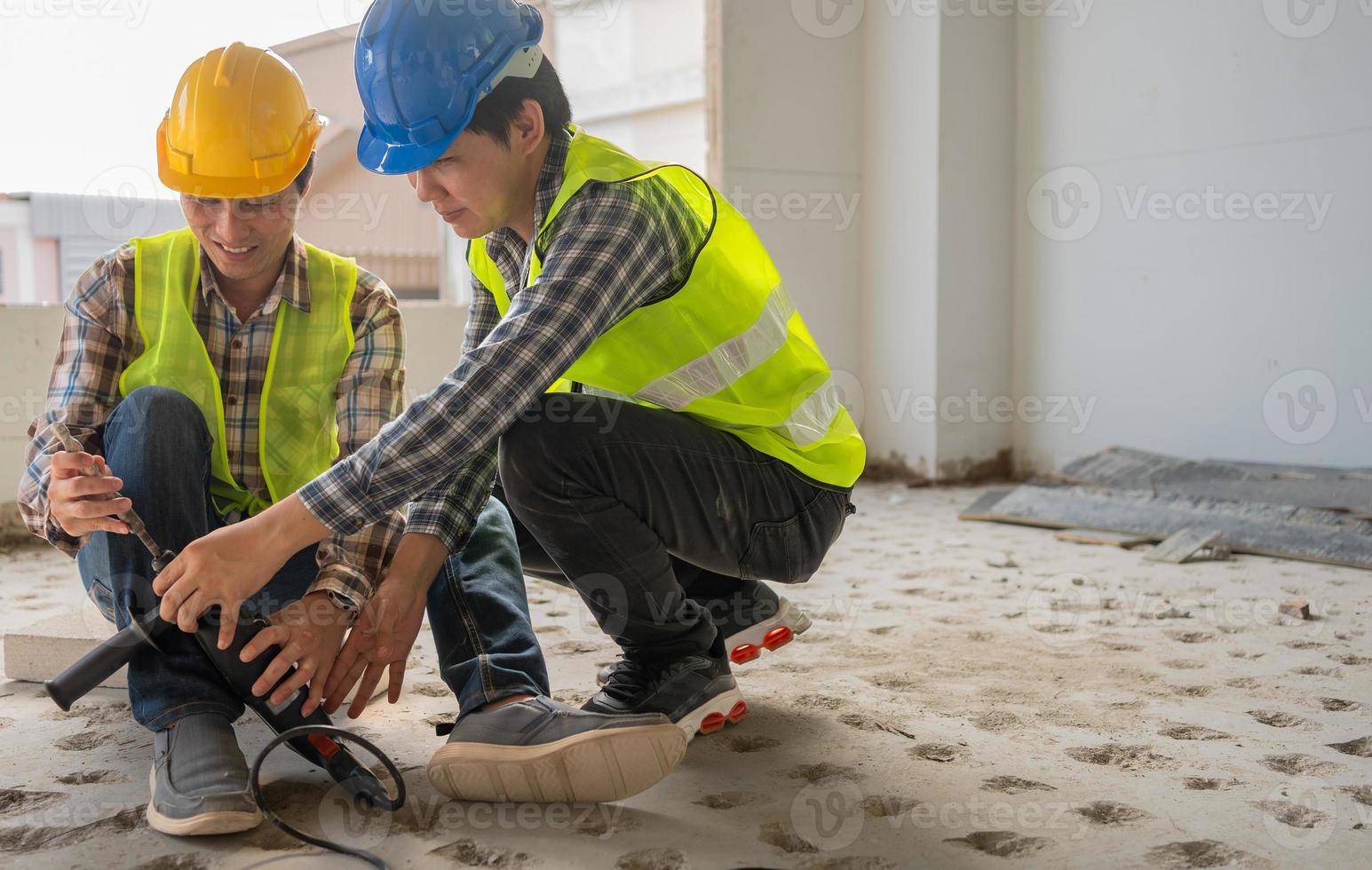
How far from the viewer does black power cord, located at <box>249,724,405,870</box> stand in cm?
130

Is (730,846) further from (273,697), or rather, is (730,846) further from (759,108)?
(759,108)

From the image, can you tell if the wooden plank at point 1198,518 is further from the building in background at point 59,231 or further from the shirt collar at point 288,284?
the building in background at point 59,231

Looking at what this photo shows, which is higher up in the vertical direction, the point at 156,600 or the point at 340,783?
the point at 156,600

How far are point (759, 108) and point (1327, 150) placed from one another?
84.4 inches

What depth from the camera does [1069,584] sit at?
290 centimetres

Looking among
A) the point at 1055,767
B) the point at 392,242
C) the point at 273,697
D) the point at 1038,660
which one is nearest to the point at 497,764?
the point at 273,697

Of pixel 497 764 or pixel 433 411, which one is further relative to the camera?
pixel 497 764

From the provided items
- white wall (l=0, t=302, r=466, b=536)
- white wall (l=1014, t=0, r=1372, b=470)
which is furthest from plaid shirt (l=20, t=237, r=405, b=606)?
white wall (l=1014, t=0, r=1372, b=470)

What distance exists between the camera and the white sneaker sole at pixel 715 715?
1608 mm

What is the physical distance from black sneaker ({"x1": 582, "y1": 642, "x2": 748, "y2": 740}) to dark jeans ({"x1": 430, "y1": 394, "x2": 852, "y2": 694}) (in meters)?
0.02

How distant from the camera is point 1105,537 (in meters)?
3.53

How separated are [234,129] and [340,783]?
0.95 m

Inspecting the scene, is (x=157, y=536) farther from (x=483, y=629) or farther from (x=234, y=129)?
(x=234, y=129)

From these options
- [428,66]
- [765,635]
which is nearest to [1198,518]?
[765,635]
